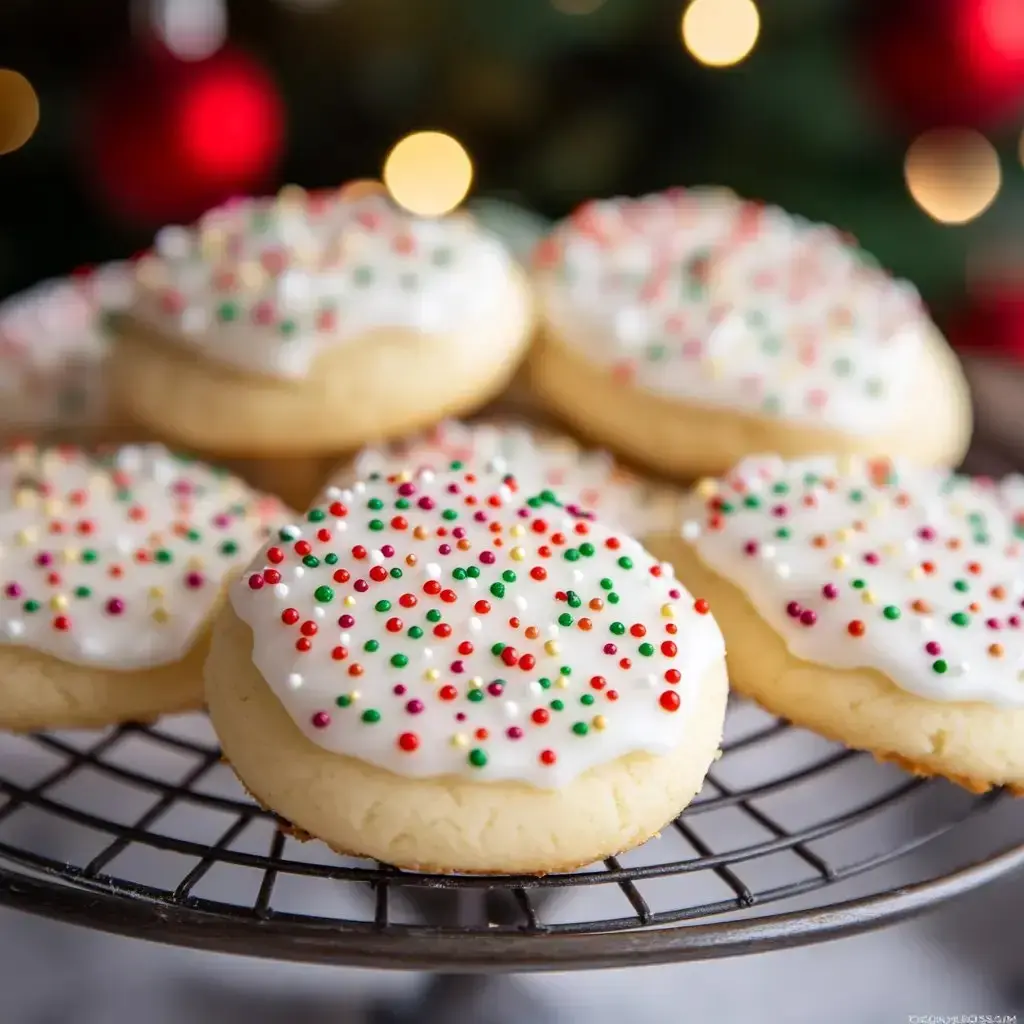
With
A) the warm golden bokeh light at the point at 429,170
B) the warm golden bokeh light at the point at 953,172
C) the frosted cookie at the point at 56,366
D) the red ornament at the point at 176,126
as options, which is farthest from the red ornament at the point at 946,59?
the frosted cookie at the point at 56,366

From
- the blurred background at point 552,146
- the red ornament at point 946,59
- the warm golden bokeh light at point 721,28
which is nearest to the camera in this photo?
the blurred background at point 552,146

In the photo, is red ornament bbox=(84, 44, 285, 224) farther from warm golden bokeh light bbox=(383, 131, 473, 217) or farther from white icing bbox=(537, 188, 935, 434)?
white icing bbox=(537, 188, 935, 434)

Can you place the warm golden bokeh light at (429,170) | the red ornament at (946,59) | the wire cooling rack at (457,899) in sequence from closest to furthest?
1. the wire cooling rack at (457,899)
2. the red ornament at (946,59)
3. the warm golden bokeh light at (429,170)

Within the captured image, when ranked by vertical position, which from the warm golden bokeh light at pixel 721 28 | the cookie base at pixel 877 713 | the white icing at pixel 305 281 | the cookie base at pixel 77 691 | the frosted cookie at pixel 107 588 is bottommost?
the cookie base at pixel 77 691

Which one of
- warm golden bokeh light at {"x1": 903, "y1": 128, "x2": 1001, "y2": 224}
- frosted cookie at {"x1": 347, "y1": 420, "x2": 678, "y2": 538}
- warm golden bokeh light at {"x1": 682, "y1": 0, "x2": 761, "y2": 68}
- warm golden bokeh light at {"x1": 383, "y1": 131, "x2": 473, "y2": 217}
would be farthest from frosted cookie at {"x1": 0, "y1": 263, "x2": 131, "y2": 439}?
warm golden bokeh light at {"x1": 903, "y1": 128, "x2": 1001, "y2": 224}

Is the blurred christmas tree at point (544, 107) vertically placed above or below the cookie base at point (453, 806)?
above

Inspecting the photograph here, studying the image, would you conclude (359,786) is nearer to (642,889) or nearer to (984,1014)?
(642,889)

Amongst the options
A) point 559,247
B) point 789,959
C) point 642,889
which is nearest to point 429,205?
point 559,247

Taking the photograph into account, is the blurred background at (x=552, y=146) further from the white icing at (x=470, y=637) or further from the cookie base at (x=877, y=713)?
the white icing at (x=470, y=637)
